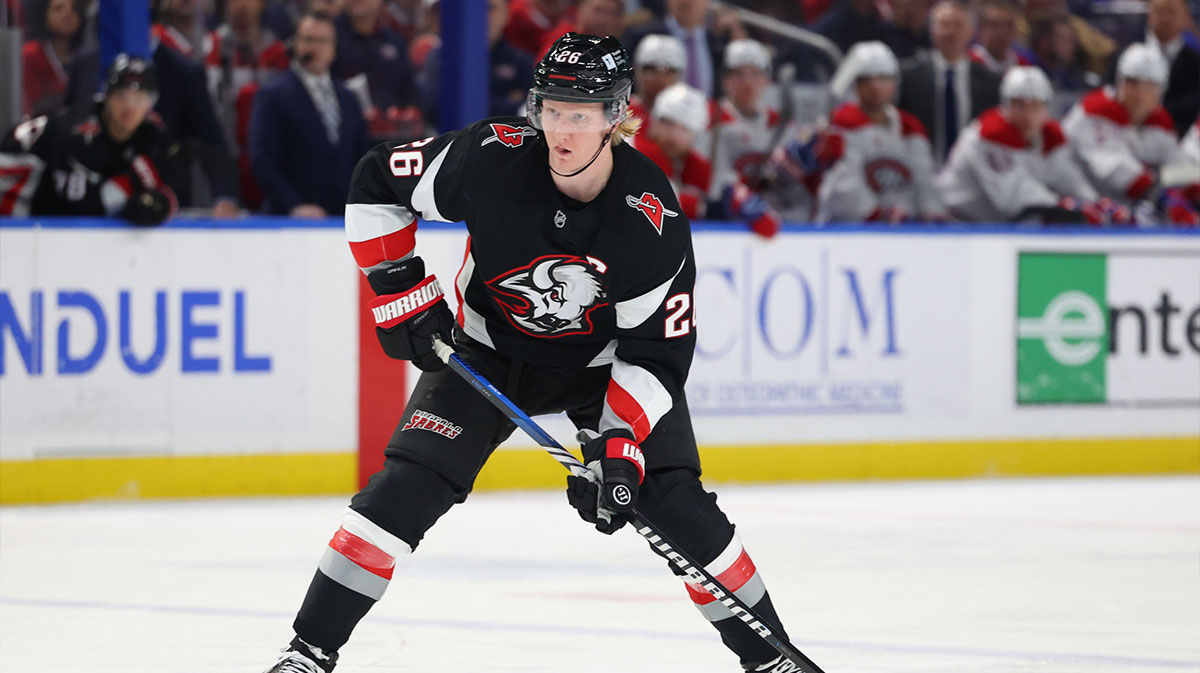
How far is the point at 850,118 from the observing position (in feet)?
26.9

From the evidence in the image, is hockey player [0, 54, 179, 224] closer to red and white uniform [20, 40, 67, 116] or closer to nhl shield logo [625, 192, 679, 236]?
red and white uniform [20, 40, 67, 116]

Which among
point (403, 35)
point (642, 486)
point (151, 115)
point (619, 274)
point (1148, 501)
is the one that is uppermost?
point (403, 35)

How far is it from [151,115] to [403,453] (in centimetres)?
405

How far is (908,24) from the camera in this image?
30.4ft

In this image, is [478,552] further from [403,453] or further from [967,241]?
[967,241]

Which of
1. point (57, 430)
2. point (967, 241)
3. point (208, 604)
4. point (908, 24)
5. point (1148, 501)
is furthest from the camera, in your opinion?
point (908, 24)

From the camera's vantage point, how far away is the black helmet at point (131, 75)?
6559mm

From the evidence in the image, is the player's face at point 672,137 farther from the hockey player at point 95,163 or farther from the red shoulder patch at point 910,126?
the hockey player at point 95,163

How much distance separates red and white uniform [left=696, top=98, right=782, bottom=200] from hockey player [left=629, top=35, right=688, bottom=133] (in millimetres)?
274

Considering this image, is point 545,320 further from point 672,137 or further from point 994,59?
point 994,59

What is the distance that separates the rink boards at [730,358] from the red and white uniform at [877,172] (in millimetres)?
408

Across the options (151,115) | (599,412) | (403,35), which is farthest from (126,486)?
(599,412)

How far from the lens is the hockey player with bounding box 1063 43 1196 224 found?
28.7 feet

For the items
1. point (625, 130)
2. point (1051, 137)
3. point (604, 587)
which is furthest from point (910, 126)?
point (625, 130)
